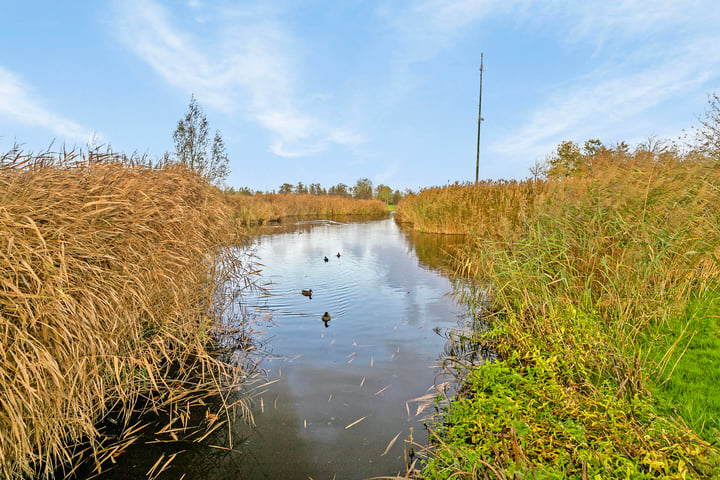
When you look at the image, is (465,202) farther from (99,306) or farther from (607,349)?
(99,306)

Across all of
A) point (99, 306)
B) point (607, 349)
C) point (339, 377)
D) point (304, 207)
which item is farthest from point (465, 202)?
point (304, 207)

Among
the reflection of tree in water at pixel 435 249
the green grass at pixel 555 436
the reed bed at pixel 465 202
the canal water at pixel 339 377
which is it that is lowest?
the canal water at pixel 339 377

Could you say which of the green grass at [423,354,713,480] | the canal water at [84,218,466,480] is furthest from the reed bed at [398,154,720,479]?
the canal water at [84,218,466,480]

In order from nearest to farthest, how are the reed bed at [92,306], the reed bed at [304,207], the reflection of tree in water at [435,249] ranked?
the reed bed at [92,306]
the reflection of tree in water at [435,249]
the reed bed at [304,207]

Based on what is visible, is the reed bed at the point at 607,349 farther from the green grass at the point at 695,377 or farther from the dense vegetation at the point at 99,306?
the dense vegetation at the point at 99,306

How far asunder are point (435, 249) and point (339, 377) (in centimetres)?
962

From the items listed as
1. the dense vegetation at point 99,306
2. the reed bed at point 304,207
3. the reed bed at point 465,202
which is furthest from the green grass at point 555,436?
the reed bed at point 304,207

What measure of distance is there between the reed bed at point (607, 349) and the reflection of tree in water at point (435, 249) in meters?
4.12

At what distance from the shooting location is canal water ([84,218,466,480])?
2742 mm

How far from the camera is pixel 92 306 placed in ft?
8.61

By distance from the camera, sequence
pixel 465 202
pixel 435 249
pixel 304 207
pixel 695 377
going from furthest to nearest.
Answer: pixel 304 207 < pixel 465 202 < pixel 435 249 < pixel 695 377

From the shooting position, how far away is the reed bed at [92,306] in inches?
90.7

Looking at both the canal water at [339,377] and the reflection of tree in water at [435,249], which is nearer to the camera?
the canal water at [339,377]

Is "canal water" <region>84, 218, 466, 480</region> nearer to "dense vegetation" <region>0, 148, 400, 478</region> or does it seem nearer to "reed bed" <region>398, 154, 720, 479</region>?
"dense vegetation" <region>0, 148, 400, 478</region>
